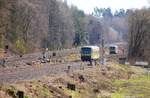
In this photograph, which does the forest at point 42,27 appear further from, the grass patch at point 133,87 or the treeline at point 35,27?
the grass patch at point 133,87

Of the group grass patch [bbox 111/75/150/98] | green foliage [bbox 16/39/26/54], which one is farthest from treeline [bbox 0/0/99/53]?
grass patch [bbox 111/75/150/98]

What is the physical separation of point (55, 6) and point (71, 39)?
15194 millimetres

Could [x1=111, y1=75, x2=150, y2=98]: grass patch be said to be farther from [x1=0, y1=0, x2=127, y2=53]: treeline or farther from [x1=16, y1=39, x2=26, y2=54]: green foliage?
[x1=0, y1=0, x2=127, y2=53]: treeline

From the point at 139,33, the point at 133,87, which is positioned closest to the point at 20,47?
the point at 139,33

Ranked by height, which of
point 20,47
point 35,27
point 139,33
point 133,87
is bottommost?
point 133,87

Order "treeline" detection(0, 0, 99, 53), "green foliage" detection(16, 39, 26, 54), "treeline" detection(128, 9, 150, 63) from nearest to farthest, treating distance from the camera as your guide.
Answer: "green foliage" detection(16, 39, 26, 54) < "treeline" detection(0, 0, 99, 53) < "treeline" detection(128, 9, 150, 63)

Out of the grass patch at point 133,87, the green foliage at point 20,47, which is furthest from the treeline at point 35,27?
the grass patch at point 133,87

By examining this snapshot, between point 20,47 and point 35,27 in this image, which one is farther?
point 35,27

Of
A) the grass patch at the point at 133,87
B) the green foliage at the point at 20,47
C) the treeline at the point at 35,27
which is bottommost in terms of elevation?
the grass patch at the point at 133,87

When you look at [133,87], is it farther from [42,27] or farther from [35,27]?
[42,27]

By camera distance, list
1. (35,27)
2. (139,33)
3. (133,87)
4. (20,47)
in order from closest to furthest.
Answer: (133,87) < (20,47) < (139,33) < (35,27)

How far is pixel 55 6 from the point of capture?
122 metres

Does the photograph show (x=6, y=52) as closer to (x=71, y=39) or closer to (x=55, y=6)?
(x=55, y=6)

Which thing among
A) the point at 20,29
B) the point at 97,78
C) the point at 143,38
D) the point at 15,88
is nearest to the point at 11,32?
the point at 20,29
